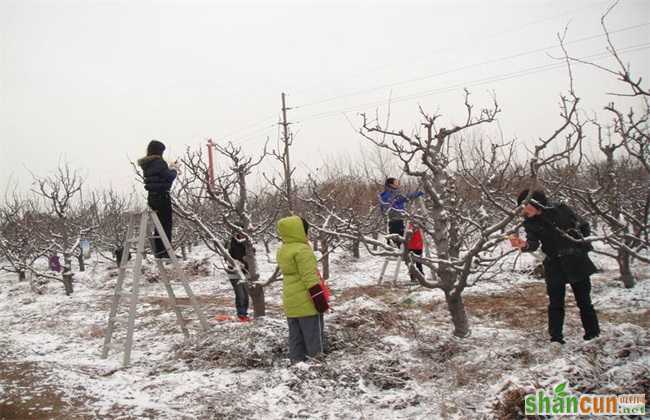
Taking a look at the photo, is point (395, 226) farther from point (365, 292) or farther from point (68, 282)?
point (68, 282)

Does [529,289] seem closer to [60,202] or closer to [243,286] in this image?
[243,286]

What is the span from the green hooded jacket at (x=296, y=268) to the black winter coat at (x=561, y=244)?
1.98m

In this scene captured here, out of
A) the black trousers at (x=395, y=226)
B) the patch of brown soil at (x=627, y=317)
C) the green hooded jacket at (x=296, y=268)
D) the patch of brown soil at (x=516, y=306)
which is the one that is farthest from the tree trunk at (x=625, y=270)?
the green hooded jacket at (x=296, y=268)

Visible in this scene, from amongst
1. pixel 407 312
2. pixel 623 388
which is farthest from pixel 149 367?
pixel 623 388

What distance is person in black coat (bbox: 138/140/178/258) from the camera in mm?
4648

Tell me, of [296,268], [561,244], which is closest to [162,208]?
[296,268]

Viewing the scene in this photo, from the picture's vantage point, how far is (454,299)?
4.33 m

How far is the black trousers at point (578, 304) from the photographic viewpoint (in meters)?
3.74

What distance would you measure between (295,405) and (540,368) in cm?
173

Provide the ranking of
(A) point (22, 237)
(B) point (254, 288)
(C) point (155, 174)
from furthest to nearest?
(A) point (22, 237), (B) point (254, 288), (C) point (155, 174)

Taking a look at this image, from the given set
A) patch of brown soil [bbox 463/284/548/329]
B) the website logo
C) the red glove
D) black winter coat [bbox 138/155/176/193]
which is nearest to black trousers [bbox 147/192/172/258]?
black winter coat [bbox 138/155/176/193]

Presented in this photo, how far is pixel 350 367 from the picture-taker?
3.65 m

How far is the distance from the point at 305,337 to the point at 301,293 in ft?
1.34

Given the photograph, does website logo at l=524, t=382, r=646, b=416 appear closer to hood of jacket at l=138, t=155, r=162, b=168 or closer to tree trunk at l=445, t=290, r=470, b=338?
tree trunk at l=445, t=290, r=470, b=338
